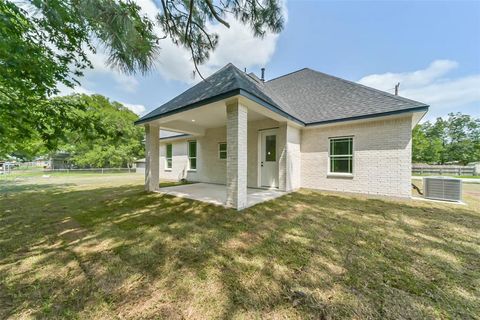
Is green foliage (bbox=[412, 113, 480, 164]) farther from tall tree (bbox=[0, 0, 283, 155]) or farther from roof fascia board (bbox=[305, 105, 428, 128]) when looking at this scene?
tall tree (bbox=[0, 0, 283, 155])

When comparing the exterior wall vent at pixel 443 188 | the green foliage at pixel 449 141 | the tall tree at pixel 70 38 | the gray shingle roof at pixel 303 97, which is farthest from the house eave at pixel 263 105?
the green foliage at pixel 449 141

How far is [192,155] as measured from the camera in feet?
34.7

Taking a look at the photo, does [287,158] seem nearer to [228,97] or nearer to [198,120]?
[228,97]

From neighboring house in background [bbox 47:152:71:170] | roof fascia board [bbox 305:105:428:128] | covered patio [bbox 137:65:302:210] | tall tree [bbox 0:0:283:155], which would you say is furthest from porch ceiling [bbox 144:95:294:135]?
neighboring house in background [bbox 47:152:71:170]

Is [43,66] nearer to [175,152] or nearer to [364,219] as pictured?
[364,219]

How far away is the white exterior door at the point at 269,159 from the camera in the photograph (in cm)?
729

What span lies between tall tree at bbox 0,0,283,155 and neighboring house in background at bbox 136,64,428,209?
1.46 m

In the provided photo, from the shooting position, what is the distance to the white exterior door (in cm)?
729

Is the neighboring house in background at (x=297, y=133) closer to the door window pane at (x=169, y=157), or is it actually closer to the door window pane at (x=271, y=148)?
the door window pane at (x=271, y=148)

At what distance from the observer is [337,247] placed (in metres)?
2.70

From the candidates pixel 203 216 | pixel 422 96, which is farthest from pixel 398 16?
pixel 422 96

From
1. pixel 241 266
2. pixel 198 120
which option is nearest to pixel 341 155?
pixel 198 120

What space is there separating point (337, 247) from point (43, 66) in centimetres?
630

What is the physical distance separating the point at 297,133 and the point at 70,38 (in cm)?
767
